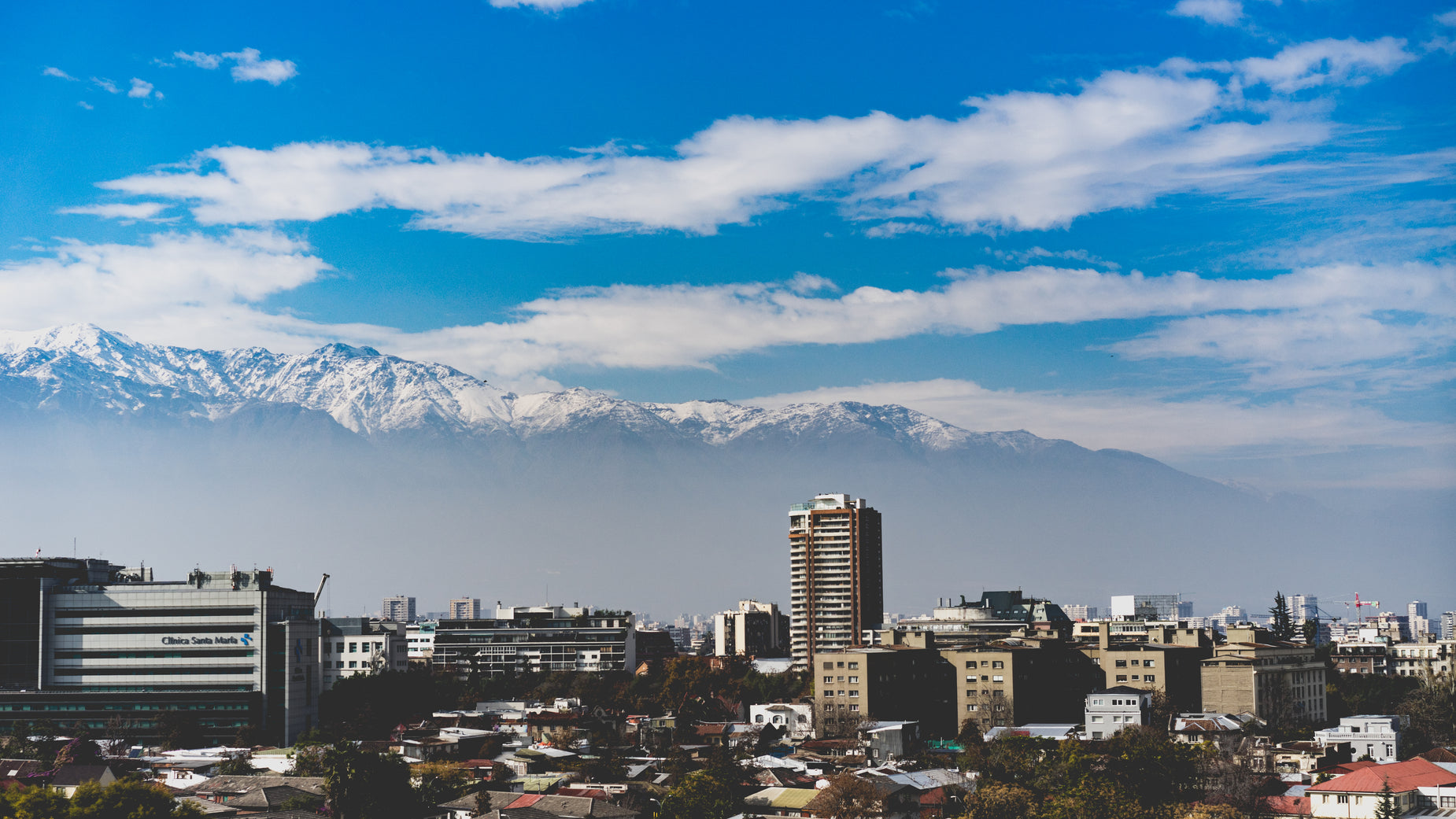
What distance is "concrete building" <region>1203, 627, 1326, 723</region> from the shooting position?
84.1 m

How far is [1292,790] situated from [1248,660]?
2707 centimetres

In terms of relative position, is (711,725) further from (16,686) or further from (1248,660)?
(16,686)

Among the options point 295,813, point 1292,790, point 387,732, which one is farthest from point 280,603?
point 1292,790

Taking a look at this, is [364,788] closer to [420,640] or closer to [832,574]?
[832,574]

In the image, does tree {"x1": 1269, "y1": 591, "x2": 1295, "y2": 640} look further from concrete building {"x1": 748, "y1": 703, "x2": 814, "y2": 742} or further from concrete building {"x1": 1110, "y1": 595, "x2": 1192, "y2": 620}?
concrete building {"x1": 748, "y1": 703, "x2": 814, "y2": 742}

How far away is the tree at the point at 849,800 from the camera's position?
56.0m

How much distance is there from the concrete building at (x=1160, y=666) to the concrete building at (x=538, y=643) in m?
45.8

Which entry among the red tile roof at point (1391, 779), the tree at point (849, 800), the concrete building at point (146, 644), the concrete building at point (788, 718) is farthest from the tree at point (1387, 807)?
the concrete building at point (146, 644)

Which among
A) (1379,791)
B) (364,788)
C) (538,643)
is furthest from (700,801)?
(538,643)

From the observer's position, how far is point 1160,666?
87688 millimetres

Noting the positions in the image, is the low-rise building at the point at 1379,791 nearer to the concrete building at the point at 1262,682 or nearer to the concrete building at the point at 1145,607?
the concrete building at the point at 1262,682

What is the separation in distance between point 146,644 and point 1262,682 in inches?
2631

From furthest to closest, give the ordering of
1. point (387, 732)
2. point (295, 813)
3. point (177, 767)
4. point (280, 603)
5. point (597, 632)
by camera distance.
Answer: point (597, 632), point (280, 603), point (387, 732), point (177, 767), point (295, 813)

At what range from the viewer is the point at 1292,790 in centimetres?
5875
